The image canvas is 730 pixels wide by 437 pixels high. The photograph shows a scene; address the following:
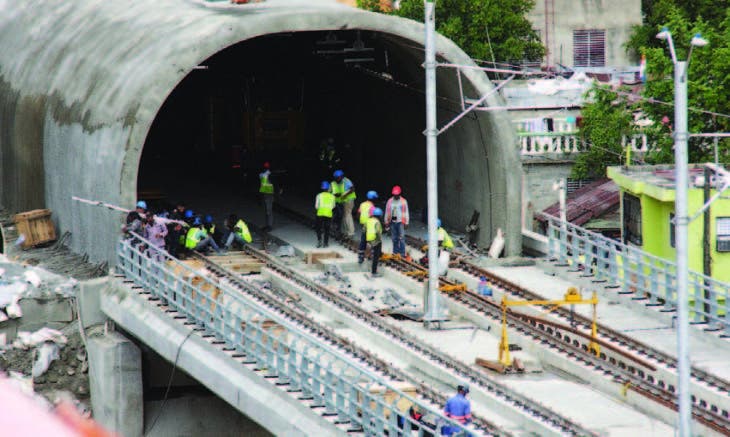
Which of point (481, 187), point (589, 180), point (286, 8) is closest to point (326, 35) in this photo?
point (286, 8)

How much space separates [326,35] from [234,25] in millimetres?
6526

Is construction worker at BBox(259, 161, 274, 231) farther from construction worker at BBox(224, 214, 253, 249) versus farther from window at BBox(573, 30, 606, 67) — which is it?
window at BBox(573, 30, 606, 67)

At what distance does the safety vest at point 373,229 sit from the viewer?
2781 centimetres

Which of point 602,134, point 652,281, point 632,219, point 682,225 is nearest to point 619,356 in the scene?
point 652,281

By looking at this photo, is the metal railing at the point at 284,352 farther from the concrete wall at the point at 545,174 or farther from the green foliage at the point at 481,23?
the green foliage at the point at 481,23

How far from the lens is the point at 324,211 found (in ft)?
98.8

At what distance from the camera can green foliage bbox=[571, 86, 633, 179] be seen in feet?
143

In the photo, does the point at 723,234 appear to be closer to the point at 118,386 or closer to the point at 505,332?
the point at 505,332

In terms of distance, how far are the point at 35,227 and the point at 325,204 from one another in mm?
7049

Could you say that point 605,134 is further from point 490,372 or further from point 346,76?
point 490,372

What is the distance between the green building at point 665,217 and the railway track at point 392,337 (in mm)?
7091

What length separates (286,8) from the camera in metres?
30.6

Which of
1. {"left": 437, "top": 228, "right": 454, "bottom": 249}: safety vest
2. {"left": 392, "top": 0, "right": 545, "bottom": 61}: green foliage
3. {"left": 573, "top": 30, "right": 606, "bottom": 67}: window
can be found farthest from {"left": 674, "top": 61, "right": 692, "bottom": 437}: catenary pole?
{"left": 573, "top": 30, "right": 606, "bottom": 67}: window

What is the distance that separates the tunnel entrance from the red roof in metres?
6.71
